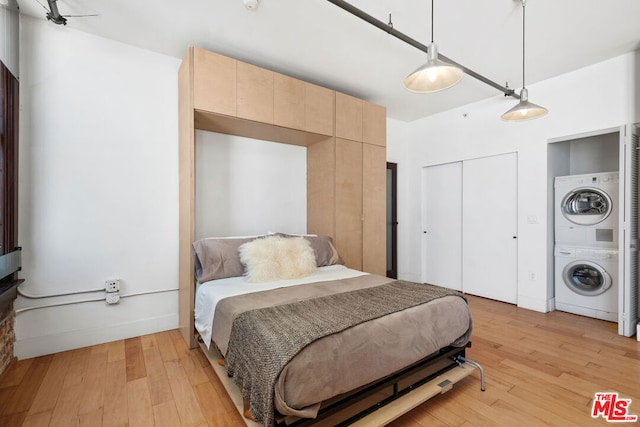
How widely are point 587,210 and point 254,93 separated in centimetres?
397

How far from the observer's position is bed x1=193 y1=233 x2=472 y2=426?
1302 millimetres

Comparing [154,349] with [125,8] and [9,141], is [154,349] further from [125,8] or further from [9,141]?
[125,8]

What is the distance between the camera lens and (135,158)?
2.79 meters

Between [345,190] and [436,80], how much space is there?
1795 mm

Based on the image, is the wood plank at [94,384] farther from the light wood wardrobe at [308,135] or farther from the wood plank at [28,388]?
the light wood wardrobe at [308,135]

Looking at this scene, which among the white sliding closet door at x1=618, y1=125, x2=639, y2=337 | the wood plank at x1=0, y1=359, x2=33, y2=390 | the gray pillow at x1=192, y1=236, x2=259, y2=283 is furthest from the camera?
the white sliding closet door at x1=618, y1=125, x2=639, y2=337

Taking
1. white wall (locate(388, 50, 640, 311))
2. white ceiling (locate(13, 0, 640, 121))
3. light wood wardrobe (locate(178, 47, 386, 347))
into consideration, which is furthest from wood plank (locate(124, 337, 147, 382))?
white wall (locate(388, 50, 640, 311))

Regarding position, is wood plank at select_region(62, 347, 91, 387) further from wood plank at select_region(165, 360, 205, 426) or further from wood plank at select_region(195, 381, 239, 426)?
wood plank at select_region(195, 381, 239, 426)

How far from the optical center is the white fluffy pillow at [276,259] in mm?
2498

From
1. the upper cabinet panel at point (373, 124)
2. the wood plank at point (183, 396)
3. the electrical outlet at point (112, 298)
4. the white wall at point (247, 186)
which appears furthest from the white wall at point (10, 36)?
the upper cabinet panel at point (373, 124)

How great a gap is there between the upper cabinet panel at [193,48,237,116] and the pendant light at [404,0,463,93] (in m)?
1.63

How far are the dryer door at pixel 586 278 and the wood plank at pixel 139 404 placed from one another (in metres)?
4.36

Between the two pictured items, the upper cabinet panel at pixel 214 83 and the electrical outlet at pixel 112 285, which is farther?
the electrical outlet at pixel 112 285

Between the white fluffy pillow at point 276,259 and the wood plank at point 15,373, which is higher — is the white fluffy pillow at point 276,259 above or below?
above
